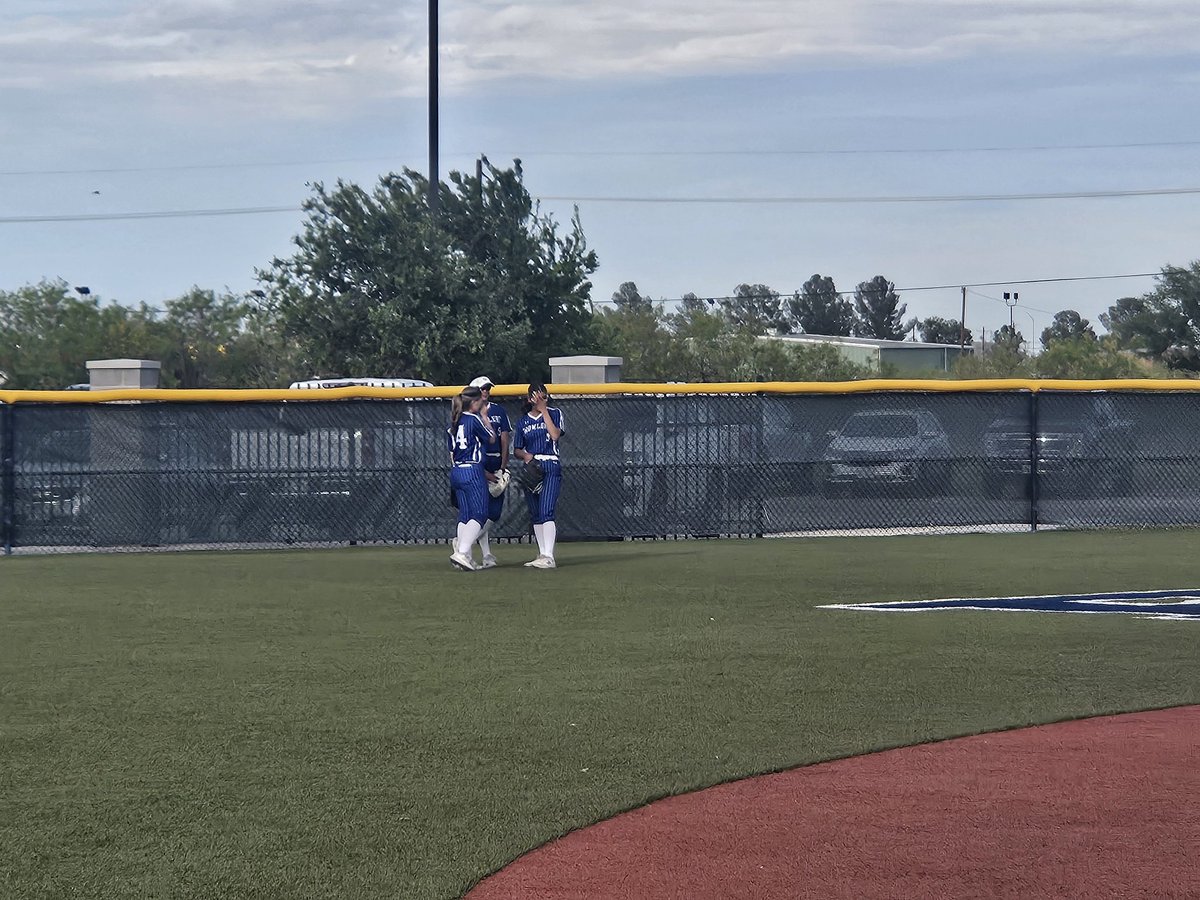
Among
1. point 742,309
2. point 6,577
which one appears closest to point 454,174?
point 6,577

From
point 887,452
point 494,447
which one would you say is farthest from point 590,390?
point 494,447

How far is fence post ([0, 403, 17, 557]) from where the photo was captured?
16.9 meters

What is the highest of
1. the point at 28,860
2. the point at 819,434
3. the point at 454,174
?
the point at 454,174

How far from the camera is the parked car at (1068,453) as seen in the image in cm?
1819

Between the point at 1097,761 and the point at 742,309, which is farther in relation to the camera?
the point at 742,309

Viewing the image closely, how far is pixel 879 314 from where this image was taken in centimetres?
13300

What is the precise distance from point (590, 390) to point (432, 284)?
12.2 metres

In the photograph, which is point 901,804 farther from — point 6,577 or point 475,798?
point 6,577

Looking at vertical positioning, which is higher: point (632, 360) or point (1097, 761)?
point (632, 360)

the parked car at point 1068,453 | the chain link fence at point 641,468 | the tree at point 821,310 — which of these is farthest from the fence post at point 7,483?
the tree at point 821,310

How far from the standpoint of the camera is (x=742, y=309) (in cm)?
11431

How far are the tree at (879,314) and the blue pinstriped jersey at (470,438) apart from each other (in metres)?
120

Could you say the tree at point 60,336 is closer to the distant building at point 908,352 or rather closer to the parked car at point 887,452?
the parked car at point 887,452

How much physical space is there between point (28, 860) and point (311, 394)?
12234 mm
